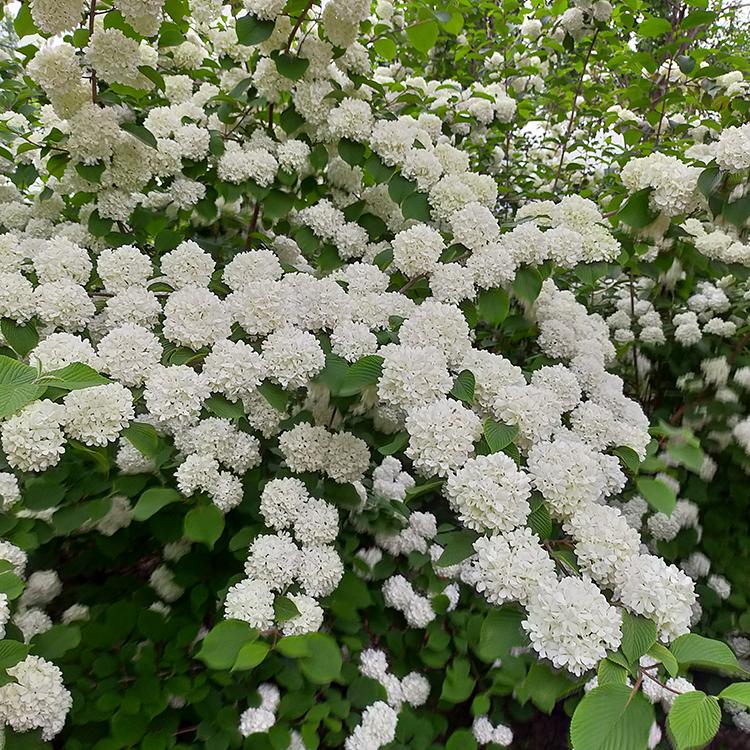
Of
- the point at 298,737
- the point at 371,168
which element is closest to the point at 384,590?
the point at 298,737

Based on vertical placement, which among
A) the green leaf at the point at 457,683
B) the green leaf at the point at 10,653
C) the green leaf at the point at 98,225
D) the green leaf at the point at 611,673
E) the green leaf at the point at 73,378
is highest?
the green leaf at the point at 73,378

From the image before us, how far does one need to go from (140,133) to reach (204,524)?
1.23 metres

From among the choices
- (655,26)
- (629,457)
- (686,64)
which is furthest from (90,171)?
(686,64)

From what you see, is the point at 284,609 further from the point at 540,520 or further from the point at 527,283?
the point at 527,283

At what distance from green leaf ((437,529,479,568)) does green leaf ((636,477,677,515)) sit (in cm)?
47

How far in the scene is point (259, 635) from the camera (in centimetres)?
128

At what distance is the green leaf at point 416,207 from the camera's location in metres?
1.79

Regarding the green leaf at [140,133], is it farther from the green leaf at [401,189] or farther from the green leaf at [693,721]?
the green leaf at [693,721]

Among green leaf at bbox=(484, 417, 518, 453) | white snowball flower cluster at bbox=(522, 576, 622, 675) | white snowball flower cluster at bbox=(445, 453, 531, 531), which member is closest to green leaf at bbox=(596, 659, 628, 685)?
white snowball flower cluster at bbox=(522, 576, 622, 675)

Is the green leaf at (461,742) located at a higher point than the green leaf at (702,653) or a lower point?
lower

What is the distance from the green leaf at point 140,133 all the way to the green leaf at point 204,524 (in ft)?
3.79

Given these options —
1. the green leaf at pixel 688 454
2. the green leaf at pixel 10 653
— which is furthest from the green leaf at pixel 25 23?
the green leaf at pixel 688 454

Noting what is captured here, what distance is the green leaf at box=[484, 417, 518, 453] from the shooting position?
122 centimetres

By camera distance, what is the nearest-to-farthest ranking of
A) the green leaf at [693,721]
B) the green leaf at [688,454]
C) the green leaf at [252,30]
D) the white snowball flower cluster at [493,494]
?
the green leaf at [693,721] < the white snowball flower cluster at [493,494] < the green leaf at [688,454] < the green leaf at [252,30]
